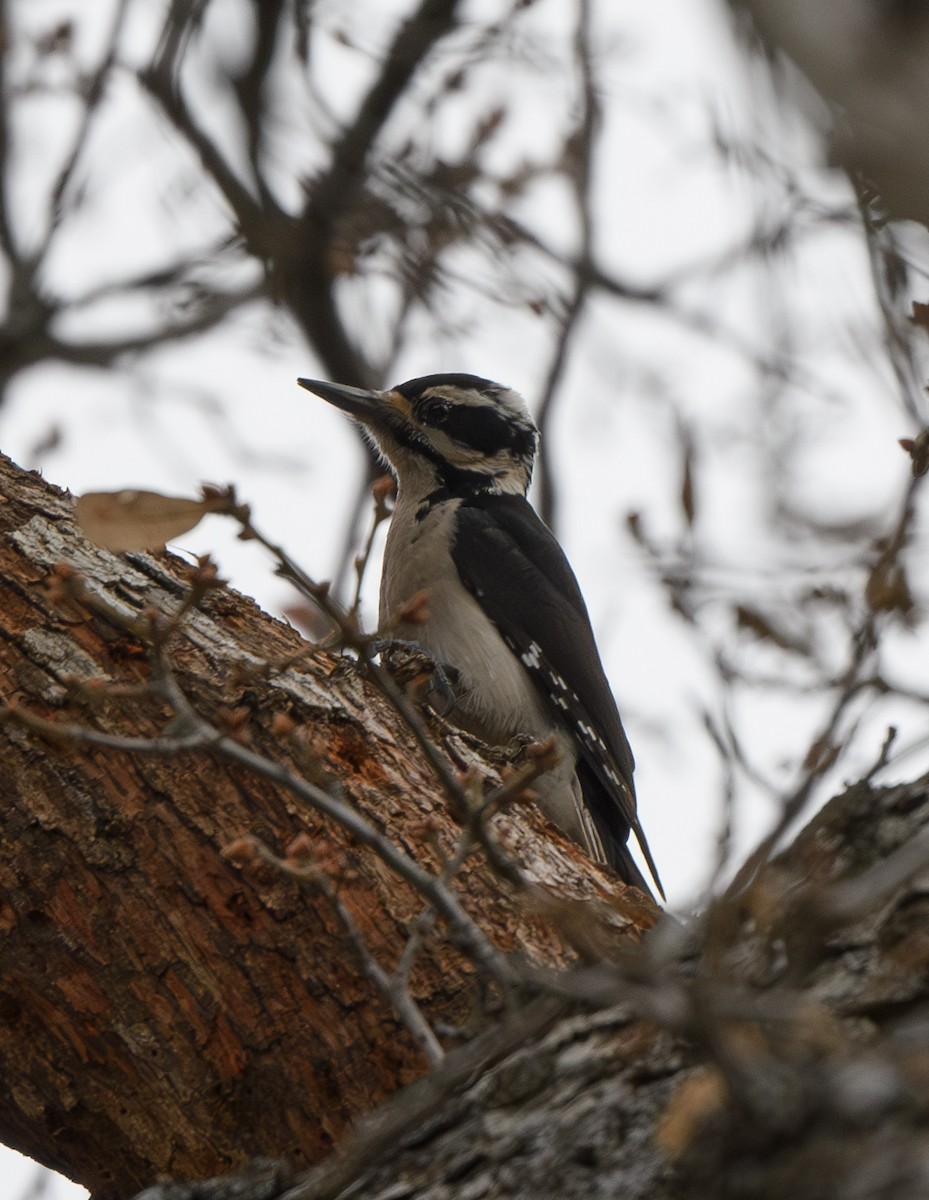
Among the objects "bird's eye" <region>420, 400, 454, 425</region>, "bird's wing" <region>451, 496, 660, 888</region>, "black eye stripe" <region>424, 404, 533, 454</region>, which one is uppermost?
"bird's eye" <region>420, 400, 454, 425</region>

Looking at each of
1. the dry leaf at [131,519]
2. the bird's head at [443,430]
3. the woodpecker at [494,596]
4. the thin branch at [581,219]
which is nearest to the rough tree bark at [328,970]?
the dry leaf at [131,519]

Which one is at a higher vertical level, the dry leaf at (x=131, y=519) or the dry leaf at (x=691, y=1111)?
the dry leaf at (x=131, y=519)

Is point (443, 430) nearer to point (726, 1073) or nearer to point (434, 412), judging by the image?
point (434, 412)

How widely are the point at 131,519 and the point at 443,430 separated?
3.24 meters

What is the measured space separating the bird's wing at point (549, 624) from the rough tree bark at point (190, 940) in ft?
5.61

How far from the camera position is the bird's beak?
516cm

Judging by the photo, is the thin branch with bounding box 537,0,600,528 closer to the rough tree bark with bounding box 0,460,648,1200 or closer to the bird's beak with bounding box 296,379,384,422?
the bird's beak with bounding box 296,379,384,422

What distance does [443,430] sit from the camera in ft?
17.7

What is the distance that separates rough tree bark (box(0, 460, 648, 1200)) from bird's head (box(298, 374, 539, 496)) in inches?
104

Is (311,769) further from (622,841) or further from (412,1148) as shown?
(622,841)

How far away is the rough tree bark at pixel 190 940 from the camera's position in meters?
2.47

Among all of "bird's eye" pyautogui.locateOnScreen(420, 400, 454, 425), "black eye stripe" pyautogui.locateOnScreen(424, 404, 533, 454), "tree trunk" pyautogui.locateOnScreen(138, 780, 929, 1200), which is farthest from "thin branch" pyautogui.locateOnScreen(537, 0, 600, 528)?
"tree trunk" pyautogui.locateOnScreen(138, 780, 929, 1200)

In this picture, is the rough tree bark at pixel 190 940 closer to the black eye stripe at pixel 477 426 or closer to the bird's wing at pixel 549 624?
the bird's wing at pixel 549 624

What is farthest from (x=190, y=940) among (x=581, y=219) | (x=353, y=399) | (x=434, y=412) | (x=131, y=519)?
(x=581, y=219)
